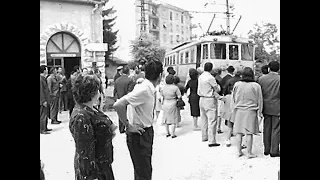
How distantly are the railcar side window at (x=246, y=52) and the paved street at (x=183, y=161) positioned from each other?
Result: 19.1ft

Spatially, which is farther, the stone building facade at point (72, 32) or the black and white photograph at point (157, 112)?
the stone building facade at point (72, 32)

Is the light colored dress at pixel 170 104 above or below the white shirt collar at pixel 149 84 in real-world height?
below

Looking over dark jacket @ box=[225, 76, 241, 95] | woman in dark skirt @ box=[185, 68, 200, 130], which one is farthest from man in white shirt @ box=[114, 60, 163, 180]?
woman in dark skirt @ box=[185, 68, 200, 130]

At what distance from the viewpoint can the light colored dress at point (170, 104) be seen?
6.43 metres

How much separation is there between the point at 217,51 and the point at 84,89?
31.3 feet

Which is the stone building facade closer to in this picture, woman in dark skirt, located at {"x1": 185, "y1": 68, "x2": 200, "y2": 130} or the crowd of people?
the crowd of people

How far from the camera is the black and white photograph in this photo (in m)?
2.41

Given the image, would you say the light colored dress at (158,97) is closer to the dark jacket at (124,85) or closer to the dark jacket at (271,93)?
the dark jacket at (124,85)

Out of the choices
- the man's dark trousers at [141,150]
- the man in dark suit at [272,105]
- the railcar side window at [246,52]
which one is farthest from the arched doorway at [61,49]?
the man's dark trousers at [141,150]
